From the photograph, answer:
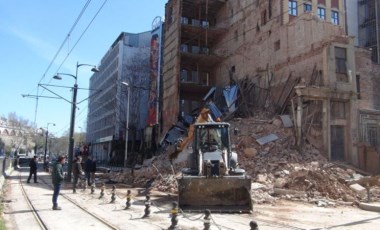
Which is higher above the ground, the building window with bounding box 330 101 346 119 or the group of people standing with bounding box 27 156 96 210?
the building window with bounding box 330 101 346 119

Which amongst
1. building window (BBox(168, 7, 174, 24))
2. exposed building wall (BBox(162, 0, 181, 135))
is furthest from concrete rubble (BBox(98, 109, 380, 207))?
building window (BBox(168, 7, 174, 24))

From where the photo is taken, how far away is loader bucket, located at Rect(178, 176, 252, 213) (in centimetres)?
1396

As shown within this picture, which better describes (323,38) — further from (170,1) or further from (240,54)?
(170,1)

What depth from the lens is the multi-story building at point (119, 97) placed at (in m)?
56.1

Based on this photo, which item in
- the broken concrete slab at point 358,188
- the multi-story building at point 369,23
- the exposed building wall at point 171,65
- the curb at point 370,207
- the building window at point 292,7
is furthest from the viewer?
the multi-story building at point 369,23

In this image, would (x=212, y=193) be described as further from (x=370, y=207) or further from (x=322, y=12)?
(x=322, y=12)

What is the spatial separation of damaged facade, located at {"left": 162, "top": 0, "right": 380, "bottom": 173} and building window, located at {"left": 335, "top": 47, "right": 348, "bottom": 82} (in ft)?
0.22

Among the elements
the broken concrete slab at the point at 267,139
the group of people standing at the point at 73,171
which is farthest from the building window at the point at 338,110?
the group of people standing at the point at 73,171

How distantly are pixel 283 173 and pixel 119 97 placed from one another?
3893cm

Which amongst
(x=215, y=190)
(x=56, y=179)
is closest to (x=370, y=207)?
(x=215, y=190)

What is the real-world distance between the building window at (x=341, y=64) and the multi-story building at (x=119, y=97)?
63.6 feet

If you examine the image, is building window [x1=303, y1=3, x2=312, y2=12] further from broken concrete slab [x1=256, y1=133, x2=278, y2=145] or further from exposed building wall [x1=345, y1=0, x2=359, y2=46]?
broken concrete slab [x1=256, y1=133, x2=278, y2=145]

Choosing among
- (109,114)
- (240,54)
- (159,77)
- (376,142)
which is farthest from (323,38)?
(109,114)

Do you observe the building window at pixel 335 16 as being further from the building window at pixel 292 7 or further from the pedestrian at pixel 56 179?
the pedestrian at pixel 56 179
